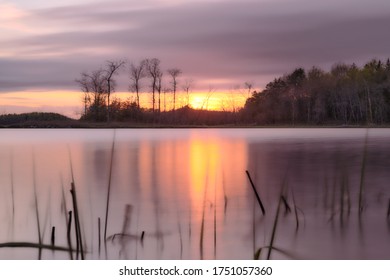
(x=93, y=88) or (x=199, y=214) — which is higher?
(x=93, y=88)

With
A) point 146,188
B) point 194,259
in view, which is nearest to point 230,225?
point 194,259

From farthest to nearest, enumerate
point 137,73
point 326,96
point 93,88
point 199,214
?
point 326,96 → point 93,88 → point 137,73 → point 199,214

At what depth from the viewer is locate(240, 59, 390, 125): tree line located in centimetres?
2148

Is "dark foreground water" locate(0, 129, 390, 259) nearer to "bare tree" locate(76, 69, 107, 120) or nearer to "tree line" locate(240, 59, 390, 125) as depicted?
"bare tree" locate(76, 69, 107, 120)

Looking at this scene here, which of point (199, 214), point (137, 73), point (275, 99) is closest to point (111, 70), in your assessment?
point (137, 73)

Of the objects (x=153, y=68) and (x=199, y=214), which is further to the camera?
(x=153, y=68)

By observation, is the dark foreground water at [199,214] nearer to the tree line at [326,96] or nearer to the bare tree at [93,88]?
the bare tree at [93,88]

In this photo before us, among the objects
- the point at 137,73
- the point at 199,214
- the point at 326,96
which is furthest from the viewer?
the point at 326,96

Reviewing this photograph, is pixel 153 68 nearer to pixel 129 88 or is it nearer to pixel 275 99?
pixel 129 88

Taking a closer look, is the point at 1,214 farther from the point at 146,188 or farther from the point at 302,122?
the point at 302,122

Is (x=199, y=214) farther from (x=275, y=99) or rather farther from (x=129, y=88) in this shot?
(x=275, y=99)

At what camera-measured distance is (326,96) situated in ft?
78.6

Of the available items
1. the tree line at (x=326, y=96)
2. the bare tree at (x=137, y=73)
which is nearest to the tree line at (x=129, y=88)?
the bare tree at (x=137, y=73)
